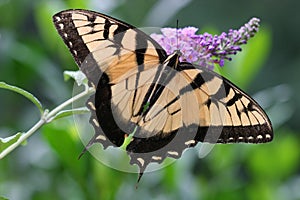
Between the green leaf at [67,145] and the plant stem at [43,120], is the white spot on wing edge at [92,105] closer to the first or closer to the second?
the plant stem at [43,120]

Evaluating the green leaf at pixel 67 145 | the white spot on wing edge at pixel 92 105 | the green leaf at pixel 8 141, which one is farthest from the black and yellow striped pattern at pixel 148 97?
the green leaf at pixel 67 145

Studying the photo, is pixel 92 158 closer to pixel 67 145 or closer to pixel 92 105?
pixel 67 145

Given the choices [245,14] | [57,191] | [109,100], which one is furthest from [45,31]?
[245,14]

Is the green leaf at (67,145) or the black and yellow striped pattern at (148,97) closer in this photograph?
the black and yellow striped pattern at (148,97)

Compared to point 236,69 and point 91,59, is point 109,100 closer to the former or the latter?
point 91,59

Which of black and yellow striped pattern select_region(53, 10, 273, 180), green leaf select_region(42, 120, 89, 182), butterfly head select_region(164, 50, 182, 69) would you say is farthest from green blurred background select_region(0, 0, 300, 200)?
butterfly head select_region(164, 50, 182, 69)

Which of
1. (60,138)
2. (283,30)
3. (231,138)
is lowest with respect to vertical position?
(283,30)
